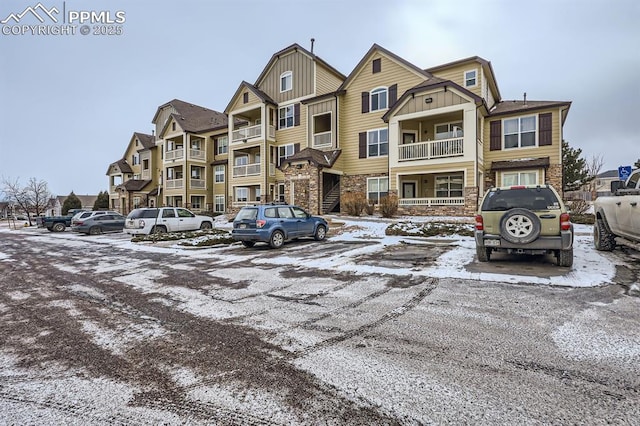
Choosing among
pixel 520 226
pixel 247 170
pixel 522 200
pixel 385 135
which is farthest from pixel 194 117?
pixel 520 226

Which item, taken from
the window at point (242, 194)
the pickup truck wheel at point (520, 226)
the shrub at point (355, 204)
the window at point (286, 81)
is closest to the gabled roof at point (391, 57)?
the window at point (286, 81)

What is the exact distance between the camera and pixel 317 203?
2280 centimetres

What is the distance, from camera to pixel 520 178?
1984 centimetres

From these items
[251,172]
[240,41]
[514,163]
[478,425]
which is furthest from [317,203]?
[240,41]

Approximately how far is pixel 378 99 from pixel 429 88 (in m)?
4.43

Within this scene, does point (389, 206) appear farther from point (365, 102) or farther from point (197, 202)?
point (197, 202)

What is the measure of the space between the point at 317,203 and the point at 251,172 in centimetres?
953

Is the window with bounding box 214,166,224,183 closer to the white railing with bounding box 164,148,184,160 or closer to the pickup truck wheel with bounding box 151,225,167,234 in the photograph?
the white railing with bounding box 164,148,184,160

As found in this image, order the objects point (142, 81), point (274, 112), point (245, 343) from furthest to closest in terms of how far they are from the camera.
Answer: point (142, 81)
point (274, 112)
point (245, 343)

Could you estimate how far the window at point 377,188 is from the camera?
23094 millimetres

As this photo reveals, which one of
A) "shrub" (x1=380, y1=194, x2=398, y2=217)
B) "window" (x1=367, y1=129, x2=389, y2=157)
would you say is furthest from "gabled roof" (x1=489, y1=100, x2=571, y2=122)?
"shrub" (x1=380, y1=194, x2=398, y2=217)

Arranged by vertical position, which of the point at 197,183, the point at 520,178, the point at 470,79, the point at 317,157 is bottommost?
the point at 520,178

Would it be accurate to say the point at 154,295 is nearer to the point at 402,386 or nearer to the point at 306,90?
the point at 402,386

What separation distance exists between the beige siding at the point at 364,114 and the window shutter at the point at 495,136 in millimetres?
5552
